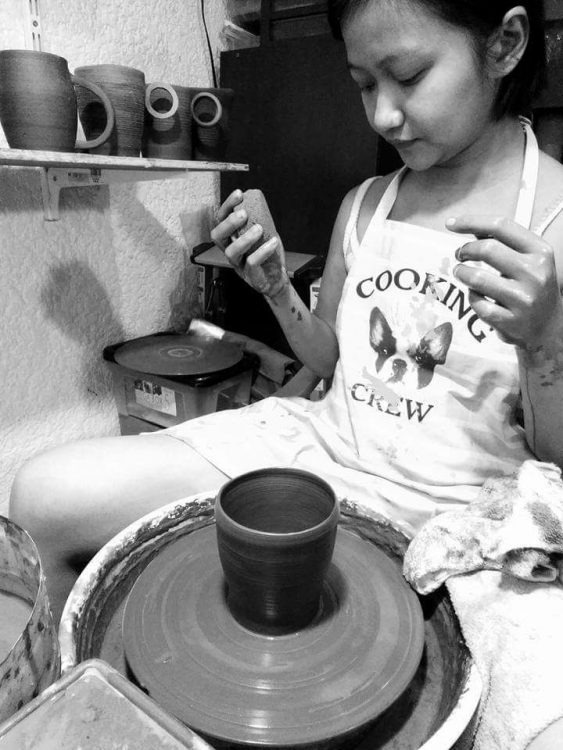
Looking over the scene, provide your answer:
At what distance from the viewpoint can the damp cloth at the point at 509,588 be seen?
54 centimetres

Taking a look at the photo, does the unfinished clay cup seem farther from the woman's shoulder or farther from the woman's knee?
the woman's shoulder

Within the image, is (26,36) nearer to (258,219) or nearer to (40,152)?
(40,152)

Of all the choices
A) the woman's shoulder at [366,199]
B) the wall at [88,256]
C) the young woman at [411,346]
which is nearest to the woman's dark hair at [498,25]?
the young woman at [411,346]

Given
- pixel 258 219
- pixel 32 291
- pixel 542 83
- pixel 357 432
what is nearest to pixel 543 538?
pixel 357 432

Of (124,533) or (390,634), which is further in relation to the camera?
(124,533)

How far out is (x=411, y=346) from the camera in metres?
0.96

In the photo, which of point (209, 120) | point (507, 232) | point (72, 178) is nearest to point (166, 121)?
point (209, 120)

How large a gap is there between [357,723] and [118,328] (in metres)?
1.42

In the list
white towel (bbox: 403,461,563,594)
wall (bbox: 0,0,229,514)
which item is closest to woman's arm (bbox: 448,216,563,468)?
white towel (bbox: 403,461,563,594)

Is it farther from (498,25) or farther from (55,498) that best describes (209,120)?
(55,498)

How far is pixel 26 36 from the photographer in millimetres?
1286

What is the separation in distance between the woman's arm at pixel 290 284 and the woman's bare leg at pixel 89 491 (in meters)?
0.34

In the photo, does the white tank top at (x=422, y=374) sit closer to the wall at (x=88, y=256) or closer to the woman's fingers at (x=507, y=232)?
the woman's fingers at (x=507, y=232)

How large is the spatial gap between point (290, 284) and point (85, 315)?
792mm
